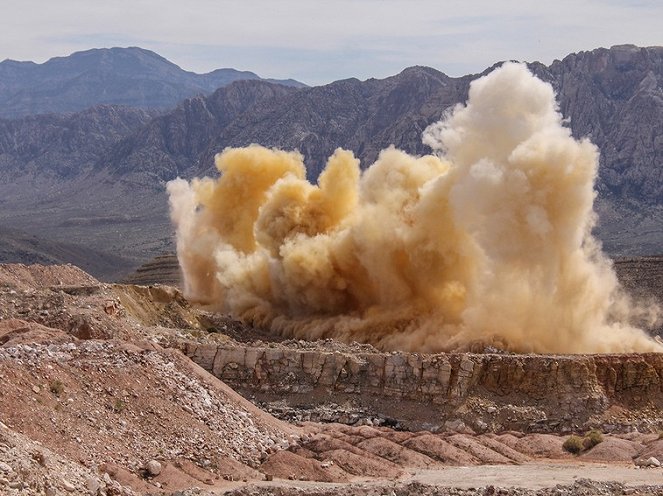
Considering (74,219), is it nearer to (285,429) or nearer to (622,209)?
(622,209)

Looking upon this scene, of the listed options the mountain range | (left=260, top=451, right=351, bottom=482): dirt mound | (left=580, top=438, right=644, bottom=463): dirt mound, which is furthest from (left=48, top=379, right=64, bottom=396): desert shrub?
the mountain range

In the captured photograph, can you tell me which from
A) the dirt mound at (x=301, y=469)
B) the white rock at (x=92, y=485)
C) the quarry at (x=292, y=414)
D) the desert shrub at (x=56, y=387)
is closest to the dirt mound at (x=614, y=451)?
the quarry at (x=292, y=414)

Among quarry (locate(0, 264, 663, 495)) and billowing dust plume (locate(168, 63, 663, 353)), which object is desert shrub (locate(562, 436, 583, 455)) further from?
billowing dust plume (locate(168, 63, 663, 353))

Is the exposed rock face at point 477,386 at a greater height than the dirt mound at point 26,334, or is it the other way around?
the dirt mound at point 26,334

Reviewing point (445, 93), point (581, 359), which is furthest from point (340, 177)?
point (445, 93)

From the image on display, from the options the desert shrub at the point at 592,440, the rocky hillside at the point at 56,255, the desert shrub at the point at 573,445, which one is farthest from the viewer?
the rocky hillside at the point at 56,255

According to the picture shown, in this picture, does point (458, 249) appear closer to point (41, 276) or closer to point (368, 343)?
point (368, 343)

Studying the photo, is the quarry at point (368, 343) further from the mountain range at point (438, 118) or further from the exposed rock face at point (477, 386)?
the mountain range at point (438, 118)
